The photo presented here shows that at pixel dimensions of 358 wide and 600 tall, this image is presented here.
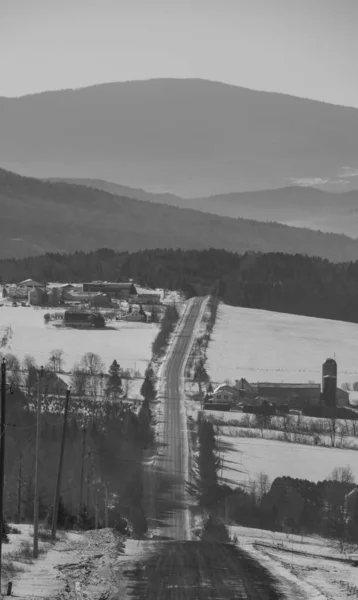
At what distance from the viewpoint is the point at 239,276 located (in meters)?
179

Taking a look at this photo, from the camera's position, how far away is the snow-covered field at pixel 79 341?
4439 inches

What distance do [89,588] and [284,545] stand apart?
1588 cm

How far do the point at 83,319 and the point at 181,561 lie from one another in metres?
93.8

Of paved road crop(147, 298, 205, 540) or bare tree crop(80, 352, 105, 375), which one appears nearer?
paved road crop(147, 298, 205, 540)

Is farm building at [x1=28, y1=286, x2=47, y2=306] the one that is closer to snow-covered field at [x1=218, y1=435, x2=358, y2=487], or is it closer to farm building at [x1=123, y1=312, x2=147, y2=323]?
farm building at [x1=123, y1=312, x2=147, y2=323]

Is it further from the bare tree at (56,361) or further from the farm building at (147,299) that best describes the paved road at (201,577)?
the farm building at (147,299)

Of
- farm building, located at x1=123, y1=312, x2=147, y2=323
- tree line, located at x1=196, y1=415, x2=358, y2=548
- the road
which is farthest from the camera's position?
farm building, located at x1=123, y1=312, x2=147, y2=323

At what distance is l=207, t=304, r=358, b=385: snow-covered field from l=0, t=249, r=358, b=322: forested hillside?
44.8ft

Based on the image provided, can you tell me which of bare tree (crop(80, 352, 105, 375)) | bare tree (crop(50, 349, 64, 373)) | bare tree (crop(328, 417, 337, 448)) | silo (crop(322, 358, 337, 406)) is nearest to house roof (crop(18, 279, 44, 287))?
bare tree (crop(50, 349, 64, 373))

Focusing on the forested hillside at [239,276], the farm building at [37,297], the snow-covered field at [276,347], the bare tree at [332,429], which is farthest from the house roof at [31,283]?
the bare tree at [332,429]

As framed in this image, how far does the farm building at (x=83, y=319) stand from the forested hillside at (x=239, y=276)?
26449 millimetres

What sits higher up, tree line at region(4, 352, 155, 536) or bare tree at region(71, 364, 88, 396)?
bare tree at region(71, 364, 88, 396)

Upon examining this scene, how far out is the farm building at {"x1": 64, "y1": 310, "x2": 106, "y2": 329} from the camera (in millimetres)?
132125

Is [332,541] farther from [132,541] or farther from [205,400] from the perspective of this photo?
[205,400]
